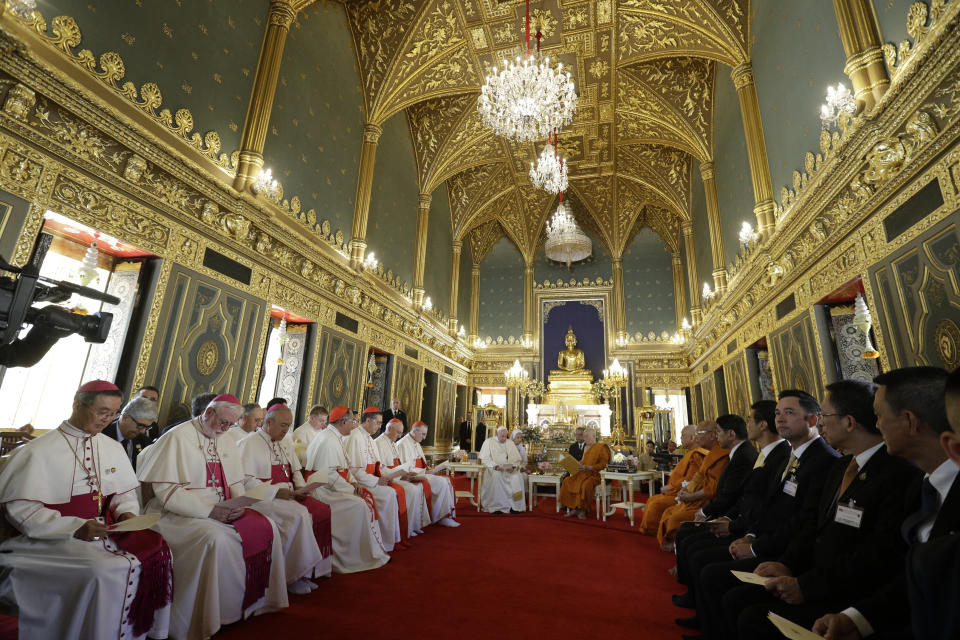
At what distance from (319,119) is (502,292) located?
381 inches

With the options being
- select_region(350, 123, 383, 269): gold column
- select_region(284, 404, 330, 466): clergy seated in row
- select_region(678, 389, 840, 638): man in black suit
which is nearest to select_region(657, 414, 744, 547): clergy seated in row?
select_region(678, 389, 840, 638): man in black suit

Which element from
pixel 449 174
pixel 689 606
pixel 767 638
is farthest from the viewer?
pixel 449 174

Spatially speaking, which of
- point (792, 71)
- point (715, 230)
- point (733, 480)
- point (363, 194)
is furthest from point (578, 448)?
point (792, 71)

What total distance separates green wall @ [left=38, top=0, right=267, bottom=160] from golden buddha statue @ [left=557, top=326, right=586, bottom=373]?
11328mm

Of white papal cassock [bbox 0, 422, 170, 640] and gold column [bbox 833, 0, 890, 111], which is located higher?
gold column [bbox 833, 0, 890, 111]

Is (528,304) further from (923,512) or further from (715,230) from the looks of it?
(923,512)

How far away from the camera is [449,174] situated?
1255 centimetres

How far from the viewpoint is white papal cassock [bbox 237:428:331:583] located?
138 inches

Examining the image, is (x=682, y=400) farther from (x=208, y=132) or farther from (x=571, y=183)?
(x=208, y=132)

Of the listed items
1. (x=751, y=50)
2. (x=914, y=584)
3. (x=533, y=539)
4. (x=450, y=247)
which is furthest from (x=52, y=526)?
(x=450, y=247)

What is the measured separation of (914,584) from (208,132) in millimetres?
7123

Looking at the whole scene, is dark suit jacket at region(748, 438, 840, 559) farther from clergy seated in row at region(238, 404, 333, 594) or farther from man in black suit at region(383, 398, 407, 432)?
man in black suit at region(383, 398, 407, 432)

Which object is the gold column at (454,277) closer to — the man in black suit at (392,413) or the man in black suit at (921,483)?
the man in black suit at (392,413)

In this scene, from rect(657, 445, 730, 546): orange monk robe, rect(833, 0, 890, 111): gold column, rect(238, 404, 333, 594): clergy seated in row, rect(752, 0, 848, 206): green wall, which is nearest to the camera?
rect(238, 404, 333, 594): clergy seated in row
